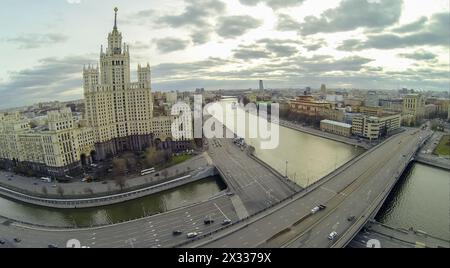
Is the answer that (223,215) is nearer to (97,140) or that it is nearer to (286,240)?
(286,240)

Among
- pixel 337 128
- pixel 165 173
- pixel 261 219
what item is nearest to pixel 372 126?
pixel 337 128

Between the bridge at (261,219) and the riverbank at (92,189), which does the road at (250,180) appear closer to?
the bridge at (261,219)

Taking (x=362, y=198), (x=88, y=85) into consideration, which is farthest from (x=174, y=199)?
(x=88, y=85)

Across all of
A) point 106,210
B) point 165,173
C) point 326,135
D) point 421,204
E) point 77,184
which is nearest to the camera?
point 421,204

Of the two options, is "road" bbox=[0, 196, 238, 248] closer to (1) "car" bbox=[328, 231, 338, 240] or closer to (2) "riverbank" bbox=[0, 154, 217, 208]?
(2) "riverbank" bbox=[0, 154, 217, 208]

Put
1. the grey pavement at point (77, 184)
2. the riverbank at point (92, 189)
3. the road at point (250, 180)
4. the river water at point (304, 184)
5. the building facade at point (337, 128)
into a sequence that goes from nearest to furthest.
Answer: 1. the river water at point (304, 184)
2. the road at point (250, 180)
3. the riverbank at point (92, 189)
4. the grey pavement at point (77, 184)
5. the building facade at point (337, 128)

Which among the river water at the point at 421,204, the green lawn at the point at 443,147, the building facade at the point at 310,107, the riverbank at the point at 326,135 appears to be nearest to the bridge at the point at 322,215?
the river water at the point at 421,204

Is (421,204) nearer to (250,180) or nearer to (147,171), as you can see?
(250,180)
